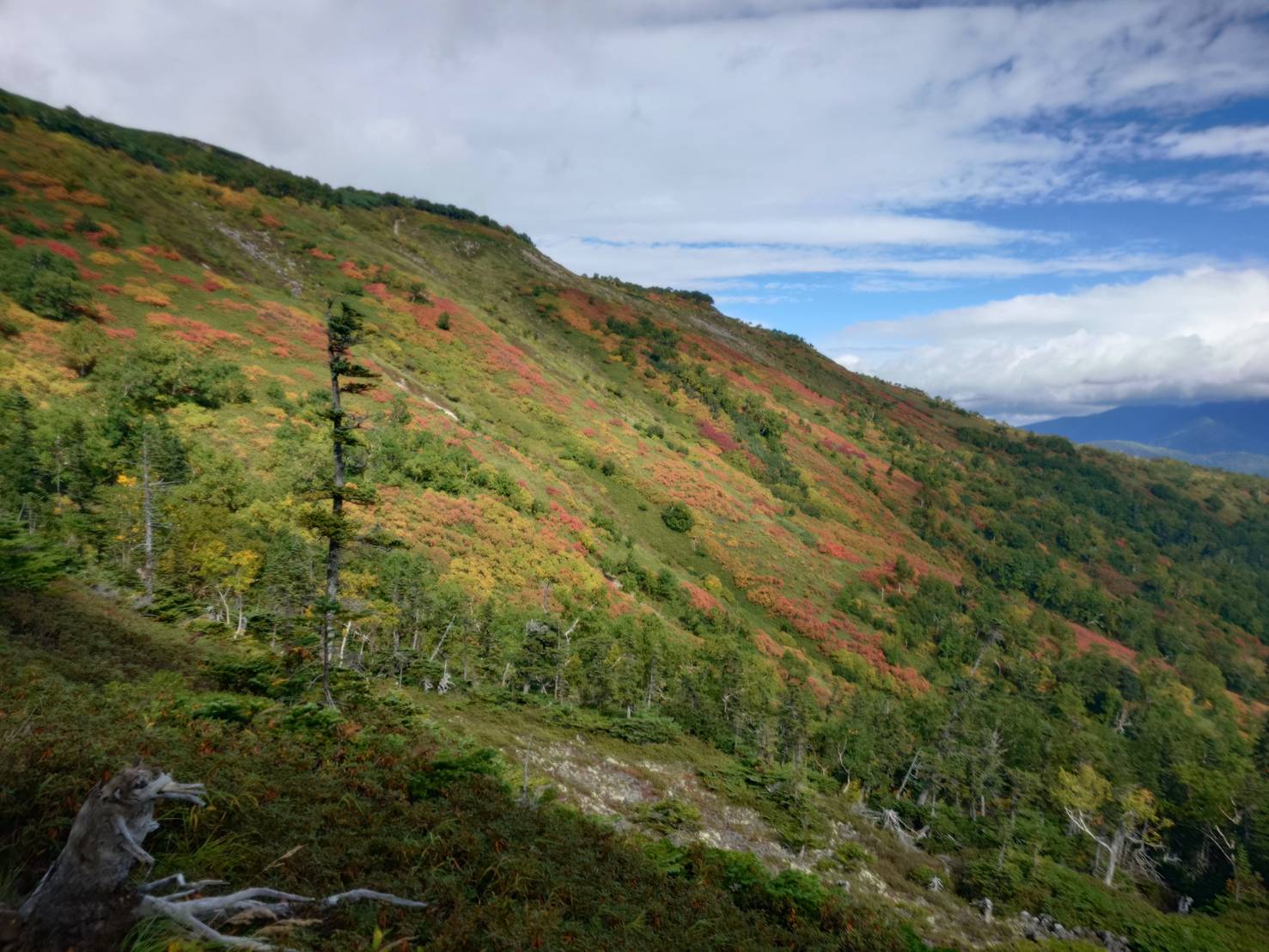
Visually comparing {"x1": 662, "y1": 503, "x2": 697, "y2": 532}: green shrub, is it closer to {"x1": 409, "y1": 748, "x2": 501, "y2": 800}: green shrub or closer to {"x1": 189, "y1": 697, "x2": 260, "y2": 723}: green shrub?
{"x1": 409, "y1": 748, "x2": 501, "y2": 800}: green shrub

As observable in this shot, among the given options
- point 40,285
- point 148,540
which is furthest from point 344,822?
point 40,285

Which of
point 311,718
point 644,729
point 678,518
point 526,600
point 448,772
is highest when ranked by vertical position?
point 311,718

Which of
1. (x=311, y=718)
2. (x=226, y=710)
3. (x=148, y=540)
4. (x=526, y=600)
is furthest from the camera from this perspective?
(x=526, y=600)

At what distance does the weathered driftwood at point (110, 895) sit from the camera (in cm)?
368

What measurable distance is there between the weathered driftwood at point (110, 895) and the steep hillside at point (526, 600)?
114 cm

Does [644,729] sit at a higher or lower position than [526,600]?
lower

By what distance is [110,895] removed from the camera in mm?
3902

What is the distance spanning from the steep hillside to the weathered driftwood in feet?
3.74

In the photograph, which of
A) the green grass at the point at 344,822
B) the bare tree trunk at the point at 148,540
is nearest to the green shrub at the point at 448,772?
the green grass at the point at 344,822

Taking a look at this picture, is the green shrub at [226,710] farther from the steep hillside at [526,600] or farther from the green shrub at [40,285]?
the green shrub at [40,285]

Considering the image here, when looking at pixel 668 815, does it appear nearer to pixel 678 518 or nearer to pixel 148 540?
pixel 148 540

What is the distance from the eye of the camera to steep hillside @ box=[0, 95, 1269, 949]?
35.9 ft

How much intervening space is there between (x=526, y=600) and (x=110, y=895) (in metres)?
26.9

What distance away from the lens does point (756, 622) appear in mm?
47906
